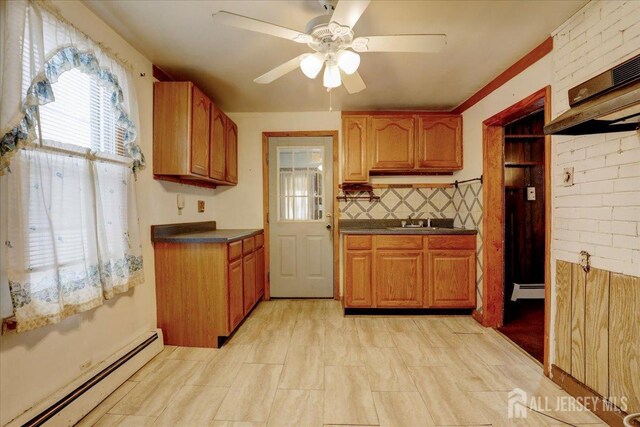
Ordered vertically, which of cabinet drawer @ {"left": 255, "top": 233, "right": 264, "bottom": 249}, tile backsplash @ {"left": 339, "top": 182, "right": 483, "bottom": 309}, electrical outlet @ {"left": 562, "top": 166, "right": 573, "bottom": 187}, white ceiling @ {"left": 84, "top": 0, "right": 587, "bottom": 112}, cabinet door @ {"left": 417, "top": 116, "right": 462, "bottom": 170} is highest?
white ceiling @ {"left": 84, "top": 0, "right": 587, "bottom": 112}

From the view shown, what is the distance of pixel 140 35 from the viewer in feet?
6.16

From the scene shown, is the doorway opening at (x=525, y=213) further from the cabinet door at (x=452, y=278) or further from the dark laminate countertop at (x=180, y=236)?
the dark laminate countertop at (x=180, y=236)

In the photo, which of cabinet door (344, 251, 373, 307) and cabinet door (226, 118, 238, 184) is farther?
cabinet door (226, 118, 238, 184)

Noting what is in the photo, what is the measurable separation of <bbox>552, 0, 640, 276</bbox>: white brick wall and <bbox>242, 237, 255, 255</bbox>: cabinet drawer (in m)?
2.45

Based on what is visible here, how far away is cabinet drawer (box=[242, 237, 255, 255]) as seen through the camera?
268 cm

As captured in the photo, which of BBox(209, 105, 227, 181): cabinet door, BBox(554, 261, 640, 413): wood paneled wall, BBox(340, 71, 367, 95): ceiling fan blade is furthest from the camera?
BBox(209, 105, 227, 181): cabinet door

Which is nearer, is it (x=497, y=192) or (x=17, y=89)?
(x=17, y=89)

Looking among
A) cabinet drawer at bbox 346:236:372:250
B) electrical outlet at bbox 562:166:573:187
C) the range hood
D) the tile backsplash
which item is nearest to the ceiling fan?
the range hood

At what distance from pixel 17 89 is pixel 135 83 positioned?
100 cm

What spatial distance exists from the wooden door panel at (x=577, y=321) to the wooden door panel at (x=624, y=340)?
0.55 feet

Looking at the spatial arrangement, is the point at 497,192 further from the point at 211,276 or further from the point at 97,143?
the point at 97,143

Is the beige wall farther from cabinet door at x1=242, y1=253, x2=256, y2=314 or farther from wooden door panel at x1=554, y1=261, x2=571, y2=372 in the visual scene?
wooden door panel at x1=554, y1=261, x2=571, y2=372

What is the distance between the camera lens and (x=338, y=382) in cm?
178

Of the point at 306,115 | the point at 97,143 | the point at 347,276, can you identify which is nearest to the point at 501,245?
the point at 347,276
